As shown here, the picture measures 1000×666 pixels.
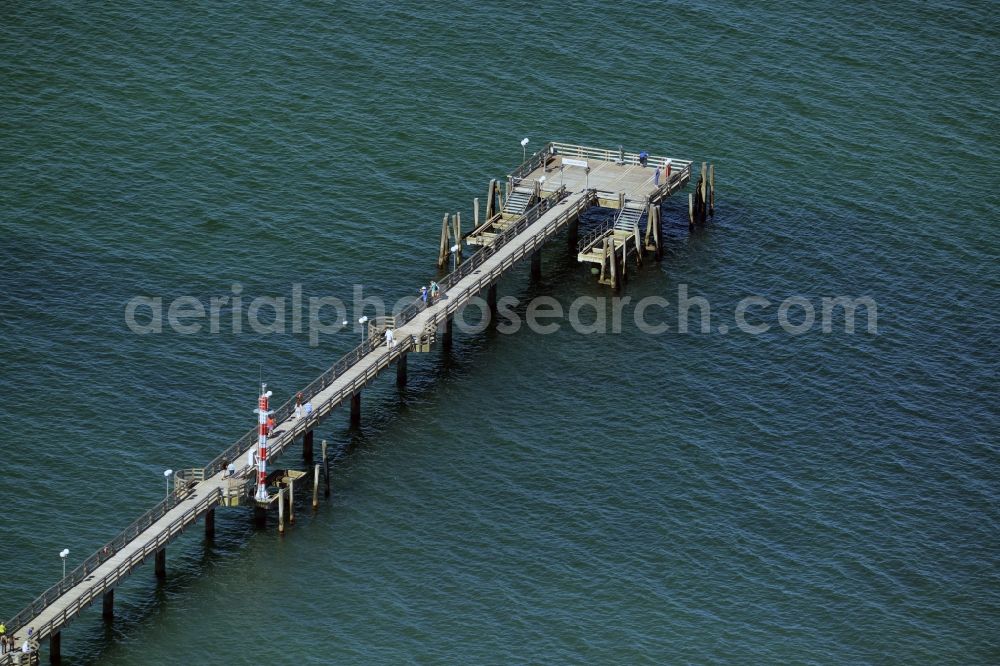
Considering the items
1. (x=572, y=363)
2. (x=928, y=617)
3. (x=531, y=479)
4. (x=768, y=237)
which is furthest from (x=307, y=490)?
(x=768, y=237)

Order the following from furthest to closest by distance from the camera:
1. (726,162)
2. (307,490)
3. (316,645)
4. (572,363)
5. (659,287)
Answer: (726,162) < (659,287) < (572,363) < (307,490) < (316,645)

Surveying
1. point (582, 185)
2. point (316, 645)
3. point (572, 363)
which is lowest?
point (316, 645)

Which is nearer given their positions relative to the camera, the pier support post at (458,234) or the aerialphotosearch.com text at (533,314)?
the aerialphotosearch.com text at (533,314)

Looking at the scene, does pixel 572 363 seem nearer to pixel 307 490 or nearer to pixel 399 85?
pixel 307 490

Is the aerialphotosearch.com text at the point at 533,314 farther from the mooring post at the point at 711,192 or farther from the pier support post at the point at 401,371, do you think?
the mooring post at the point at 711,192

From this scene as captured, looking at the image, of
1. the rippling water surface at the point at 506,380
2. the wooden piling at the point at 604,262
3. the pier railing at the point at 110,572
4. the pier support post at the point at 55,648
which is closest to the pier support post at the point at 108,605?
the pier railing at the point at 110,572

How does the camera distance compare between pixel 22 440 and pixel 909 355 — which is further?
pixel 909 355
